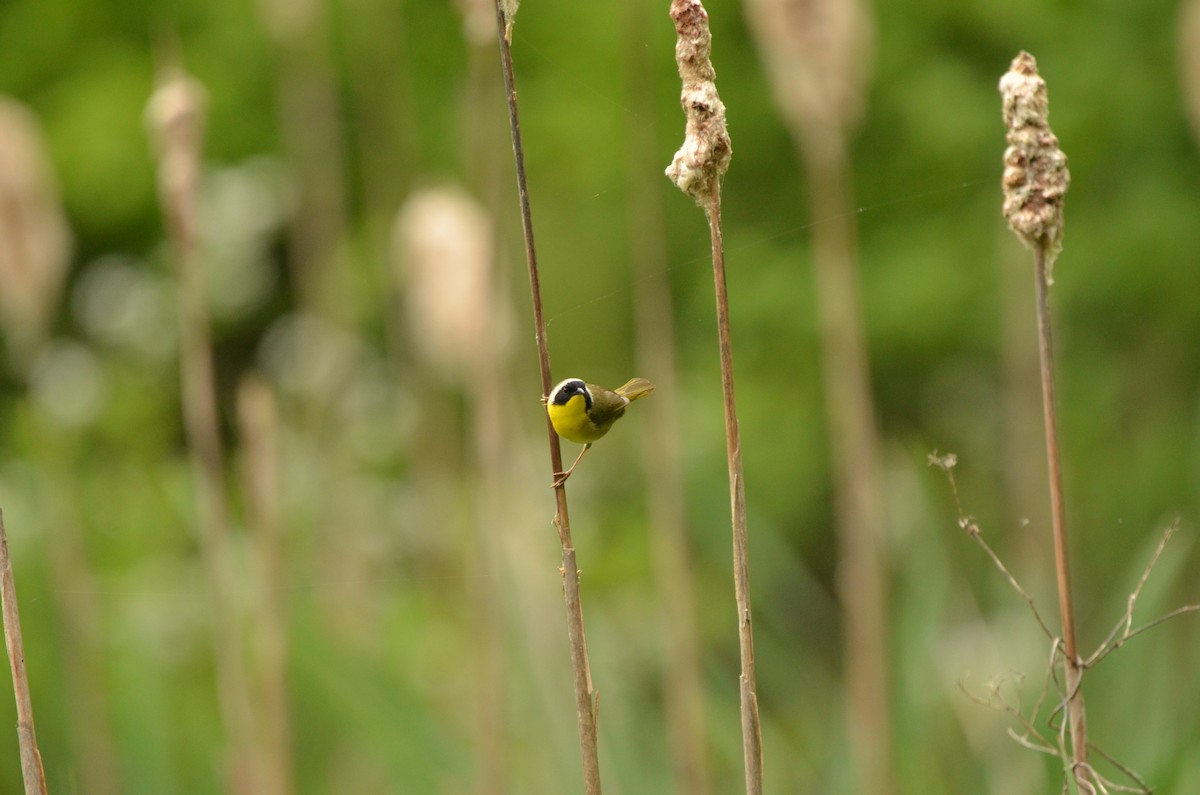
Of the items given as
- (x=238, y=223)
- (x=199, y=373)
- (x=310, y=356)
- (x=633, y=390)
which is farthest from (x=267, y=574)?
(x=238, y=223)

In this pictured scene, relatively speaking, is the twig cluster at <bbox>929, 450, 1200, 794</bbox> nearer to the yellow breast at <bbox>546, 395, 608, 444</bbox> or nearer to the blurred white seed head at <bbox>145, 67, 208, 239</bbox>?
the yellow breast at <bbox>546, 395, 608, 444</bbox>

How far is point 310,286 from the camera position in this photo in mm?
3277

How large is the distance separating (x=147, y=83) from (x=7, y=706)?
11.6 ft

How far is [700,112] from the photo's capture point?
0.65 m

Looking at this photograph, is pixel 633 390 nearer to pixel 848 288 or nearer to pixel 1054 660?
pixel 1054 660

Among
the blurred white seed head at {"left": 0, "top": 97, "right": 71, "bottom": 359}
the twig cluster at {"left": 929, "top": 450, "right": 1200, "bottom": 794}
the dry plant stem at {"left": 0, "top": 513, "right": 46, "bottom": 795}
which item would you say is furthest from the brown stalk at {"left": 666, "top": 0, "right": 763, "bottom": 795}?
the blurred white seed head at {"left": 0, "top": 97, "right": 71, "bottom": 359}

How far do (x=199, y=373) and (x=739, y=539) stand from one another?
859 millimetres

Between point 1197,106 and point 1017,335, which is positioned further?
point 1017,335

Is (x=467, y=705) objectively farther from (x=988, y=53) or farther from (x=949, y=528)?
(x=988, y=53)

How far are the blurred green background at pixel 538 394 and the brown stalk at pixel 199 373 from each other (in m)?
0.07

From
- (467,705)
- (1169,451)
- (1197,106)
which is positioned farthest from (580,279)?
(1197,106)

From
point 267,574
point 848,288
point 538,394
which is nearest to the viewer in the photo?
point 267,574

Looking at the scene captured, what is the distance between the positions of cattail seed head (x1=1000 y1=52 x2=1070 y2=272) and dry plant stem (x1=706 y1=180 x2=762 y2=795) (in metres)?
0.17

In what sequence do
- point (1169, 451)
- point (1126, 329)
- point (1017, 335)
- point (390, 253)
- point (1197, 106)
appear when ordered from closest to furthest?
point (1197, 106) < point (1017, 335) < point (390, 253) < point (1169, 451) < point (1126, 329)
